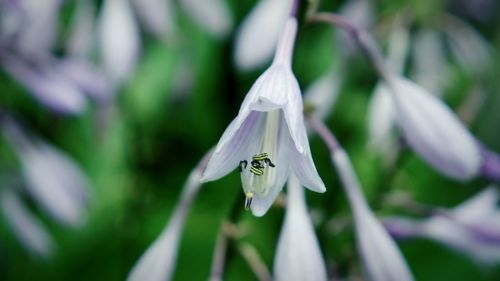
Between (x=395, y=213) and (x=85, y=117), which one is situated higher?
(x=85, y=117)

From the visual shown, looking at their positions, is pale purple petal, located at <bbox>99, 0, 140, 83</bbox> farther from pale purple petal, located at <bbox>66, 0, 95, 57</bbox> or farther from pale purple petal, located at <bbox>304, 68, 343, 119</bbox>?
pale purple petal, located at <bbox>304, 68, 343, 119</bbox>

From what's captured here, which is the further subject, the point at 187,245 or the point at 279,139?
the point at 187,245

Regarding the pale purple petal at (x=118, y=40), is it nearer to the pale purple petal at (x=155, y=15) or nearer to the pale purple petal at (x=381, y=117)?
the pale purple petal at (x=155, y=15)

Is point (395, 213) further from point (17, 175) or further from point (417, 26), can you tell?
point (17, 175)

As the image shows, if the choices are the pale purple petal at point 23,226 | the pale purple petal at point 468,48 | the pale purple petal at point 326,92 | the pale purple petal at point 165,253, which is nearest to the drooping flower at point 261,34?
the pale purple petal at point 165,253

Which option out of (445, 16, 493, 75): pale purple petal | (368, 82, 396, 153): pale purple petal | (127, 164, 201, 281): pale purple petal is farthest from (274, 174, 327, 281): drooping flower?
(445, 16, 493, 75): pale purple petal

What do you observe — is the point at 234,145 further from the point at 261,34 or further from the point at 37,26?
the point at 37,26

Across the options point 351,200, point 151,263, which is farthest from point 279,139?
point 151,263
